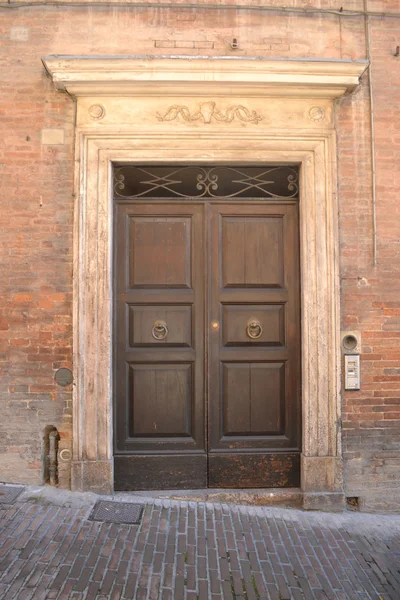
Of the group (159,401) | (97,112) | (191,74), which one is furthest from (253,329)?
(97,112)

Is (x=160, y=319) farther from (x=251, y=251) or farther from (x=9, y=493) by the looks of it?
(x=9, y=493)

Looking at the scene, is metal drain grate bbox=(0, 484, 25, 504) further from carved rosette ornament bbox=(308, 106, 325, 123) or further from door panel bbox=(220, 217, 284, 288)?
carved rosette ornament bbox=(308, 106, 325, 123)

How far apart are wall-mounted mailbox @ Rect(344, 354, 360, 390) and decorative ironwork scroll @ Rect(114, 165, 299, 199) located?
1.76 meters

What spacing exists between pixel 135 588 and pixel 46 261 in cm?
295

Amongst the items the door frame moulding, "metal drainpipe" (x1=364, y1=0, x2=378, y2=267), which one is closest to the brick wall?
"metal drainpipe" (x1=364, y1=0, x2=378, y2=267)

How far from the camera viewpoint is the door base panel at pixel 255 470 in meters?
4.70

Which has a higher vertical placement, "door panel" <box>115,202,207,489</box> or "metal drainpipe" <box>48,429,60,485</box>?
"door panel" <box>115,202,207,489</box>

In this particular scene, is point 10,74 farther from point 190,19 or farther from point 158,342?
point 158,342

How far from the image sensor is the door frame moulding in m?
4.48

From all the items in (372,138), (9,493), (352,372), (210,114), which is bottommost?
(9,493)

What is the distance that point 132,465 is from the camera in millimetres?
4664

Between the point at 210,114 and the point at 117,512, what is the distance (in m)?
3.86

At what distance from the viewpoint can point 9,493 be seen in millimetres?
4285

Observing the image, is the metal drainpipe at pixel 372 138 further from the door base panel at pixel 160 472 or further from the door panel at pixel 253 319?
the door base panel at pixel 160 472
